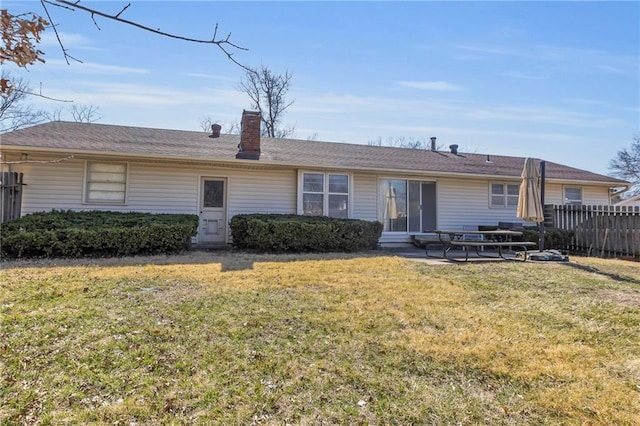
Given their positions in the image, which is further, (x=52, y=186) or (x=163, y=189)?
(x=163, y=189)

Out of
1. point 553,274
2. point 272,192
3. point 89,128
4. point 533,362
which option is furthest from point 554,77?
point 89,128

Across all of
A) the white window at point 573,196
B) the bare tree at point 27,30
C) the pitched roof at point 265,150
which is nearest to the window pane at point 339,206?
the pitched roof at point 265,150

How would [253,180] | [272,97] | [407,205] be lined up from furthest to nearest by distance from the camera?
1. [272,97]
2. [407,205]
3. [253,180]

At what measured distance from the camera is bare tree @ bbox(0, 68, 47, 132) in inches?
73.6

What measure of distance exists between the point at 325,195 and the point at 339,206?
647 mm

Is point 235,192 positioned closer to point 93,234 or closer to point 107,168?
point 107,168

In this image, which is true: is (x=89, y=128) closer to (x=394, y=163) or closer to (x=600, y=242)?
(x=394, y=163)

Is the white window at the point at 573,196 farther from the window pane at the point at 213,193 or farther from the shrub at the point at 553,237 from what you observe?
the window pane at the point at 213,193

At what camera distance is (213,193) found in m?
12.1

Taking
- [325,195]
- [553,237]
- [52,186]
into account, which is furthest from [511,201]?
[52,186]

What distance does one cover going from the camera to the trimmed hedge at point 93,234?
8.05m

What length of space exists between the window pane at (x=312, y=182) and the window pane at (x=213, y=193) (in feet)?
9.15

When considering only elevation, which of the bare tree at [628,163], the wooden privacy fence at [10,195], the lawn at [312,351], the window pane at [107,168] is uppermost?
the bare tree at [628,163]

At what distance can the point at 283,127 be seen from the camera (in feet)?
95.8
